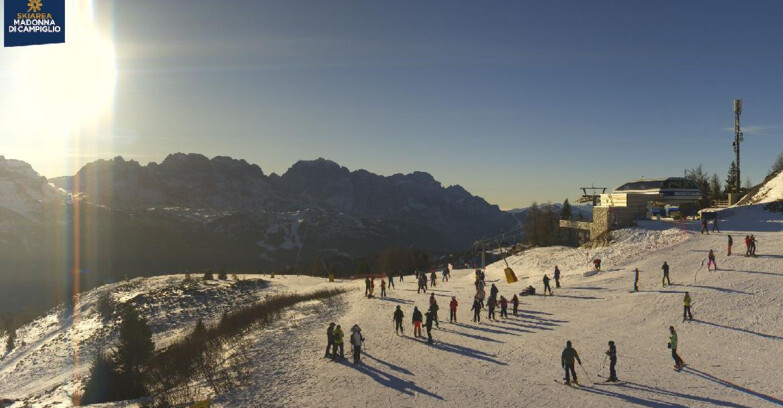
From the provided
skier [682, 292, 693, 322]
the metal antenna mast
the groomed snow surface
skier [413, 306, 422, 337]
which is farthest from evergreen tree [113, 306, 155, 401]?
the metal antenna mast

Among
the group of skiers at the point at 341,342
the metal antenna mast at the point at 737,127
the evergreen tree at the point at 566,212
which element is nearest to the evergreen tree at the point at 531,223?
the evergreen tree at the point at 566,212

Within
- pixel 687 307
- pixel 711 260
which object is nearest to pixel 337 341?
pixel 687 307

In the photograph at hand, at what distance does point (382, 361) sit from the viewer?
22109 mm

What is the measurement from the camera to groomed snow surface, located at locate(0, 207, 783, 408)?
17141mm

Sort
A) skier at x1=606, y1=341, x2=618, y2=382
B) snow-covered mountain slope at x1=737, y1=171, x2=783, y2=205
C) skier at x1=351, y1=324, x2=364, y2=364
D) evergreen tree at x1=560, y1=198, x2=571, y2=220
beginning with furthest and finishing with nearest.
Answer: evergreen tree at x1=560, y1=198, x2=571, y2=220
snow-covered mountain slope at x1=737, y1=171, x2=783, y2=205
skier at x1=351, y1=324, x2=364, y2=364
skier at x1=606, y1=341, x2=618, y2=382

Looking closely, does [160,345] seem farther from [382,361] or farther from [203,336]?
[382,361]

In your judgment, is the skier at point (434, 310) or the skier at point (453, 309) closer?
the skier at point (434, 310)

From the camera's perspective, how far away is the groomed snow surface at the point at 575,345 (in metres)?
17.1

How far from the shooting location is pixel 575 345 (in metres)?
22.3

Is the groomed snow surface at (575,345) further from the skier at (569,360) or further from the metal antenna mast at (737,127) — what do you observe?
the metal antenna mast at (737,127)

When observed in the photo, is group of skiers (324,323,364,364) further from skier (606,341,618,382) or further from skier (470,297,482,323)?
skier (606,341,618,382)

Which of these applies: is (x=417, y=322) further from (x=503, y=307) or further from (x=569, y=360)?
(x=569, y=360)

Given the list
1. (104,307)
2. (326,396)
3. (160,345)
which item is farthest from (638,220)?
(104,307)

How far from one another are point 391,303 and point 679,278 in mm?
20856
